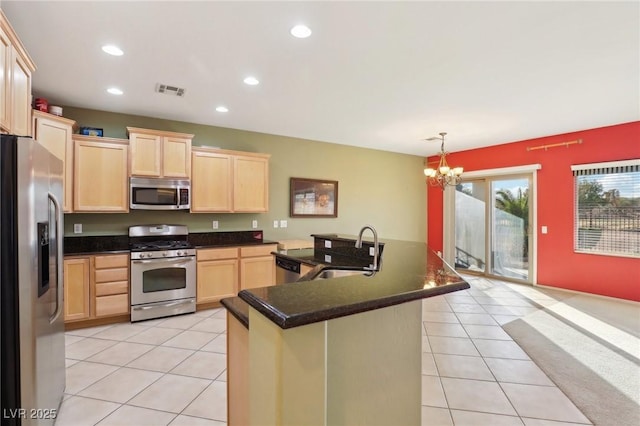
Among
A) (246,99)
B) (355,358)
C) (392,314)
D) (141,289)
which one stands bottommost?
(141,289)

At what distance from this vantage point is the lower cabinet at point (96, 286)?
11.5 ft

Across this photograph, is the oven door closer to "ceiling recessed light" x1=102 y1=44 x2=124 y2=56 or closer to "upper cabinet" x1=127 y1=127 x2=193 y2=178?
"upper cabinet" x1=127 y1=127 x2=193 y2=178

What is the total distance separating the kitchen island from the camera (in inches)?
36.4

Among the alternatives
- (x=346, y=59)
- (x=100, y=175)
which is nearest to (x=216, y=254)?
(x=100, y=175)

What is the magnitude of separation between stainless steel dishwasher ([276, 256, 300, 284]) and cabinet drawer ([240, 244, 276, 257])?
1.26 metres

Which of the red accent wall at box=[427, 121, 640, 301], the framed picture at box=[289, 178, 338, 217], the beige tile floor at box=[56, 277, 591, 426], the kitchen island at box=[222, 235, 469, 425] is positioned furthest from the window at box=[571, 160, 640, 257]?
the kitchen island at box=[222, 235, 469, 425]

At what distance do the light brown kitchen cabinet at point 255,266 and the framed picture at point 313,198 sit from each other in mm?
1071

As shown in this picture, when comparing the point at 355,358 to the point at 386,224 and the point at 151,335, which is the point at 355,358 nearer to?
the point at 151,335

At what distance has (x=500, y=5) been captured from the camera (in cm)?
204

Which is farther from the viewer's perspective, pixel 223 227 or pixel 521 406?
pixel 223 227

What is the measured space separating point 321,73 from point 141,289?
3251 mm

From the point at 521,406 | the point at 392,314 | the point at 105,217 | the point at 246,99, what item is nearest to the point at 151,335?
the point at 105,217

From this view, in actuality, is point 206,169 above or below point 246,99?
below

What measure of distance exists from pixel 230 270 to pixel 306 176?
7.21ft
